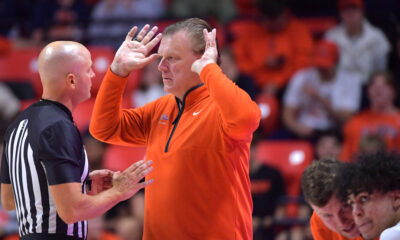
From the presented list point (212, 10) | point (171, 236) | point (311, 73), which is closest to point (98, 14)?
point (212, 10)

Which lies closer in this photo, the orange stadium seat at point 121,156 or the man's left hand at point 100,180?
the man's left hand at point 100,180

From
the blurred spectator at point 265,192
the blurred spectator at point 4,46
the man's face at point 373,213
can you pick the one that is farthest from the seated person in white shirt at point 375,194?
the blurred spectator at point 4,46

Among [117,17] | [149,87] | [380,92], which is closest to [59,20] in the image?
[117,17]

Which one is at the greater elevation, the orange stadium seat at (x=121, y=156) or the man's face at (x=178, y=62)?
the man's face at (x=178, y=62)

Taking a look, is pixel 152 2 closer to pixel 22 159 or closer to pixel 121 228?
pixel 121 228

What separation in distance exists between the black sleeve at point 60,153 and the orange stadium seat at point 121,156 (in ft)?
13.8

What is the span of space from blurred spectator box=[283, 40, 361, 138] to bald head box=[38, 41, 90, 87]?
4744 millimetres

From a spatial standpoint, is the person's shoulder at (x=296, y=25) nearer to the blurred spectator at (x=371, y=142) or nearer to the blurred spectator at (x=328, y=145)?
the blurred spectator at (x=328, y=145)

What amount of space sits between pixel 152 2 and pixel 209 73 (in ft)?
20.7

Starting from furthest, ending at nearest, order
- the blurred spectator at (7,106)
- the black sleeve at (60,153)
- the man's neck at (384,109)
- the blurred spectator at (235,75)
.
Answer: the blurred spectator at (7,106) < the blurred spectator at (235,75) < the man's neck at (384,109) < the black sleeve at (60,153)

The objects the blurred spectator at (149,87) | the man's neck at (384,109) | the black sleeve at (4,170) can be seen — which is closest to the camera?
the black sleeve at (4,170)

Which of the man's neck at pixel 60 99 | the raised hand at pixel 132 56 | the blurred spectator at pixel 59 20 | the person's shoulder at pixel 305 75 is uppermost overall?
the raised hand at pixel 132 56

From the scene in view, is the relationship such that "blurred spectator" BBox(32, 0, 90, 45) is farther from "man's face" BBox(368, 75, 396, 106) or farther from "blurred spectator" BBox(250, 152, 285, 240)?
"man's face" BBox(368, 75, 396, 106)

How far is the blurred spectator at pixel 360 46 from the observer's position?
26.6 ft
